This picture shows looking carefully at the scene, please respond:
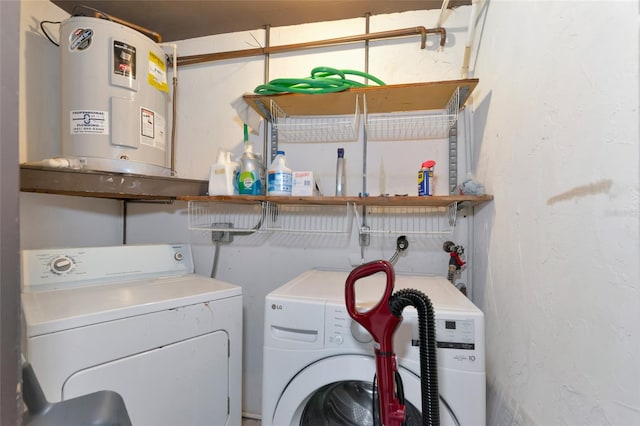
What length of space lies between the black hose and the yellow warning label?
1609 mm

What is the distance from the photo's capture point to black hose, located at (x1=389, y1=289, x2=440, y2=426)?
76 centimetres

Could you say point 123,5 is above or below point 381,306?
above

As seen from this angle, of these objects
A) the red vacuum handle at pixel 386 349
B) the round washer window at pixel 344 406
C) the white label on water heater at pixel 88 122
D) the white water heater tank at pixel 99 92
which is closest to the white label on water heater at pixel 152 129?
the white water heater tank at pixel 99 92

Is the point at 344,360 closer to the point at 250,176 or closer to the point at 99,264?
the point at 250,176

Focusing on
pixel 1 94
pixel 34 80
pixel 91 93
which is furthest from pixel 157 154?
Answer: pixel 1 94

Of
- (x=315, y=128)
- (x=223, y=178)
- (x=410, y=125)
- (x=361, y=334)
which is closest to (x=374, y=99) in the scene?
(x=410, y=125)

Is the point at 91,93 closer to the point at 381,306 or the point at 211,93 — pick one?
the point at 211,93

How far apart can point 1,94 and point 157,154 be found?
1164 mm

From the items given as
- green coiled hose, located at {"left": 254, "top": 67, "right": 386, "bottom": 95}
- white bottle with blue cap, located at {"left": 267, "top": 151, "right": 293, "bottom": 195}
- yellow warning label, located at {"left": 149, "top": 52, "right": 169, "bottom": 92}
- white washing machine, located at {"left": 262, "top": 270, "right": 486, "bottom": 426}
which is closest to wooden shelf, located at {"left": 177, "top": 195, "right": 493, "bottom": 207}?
white bottle with blue cap, located at {"left": 267, "top": 151, "right": 293, "bottom": 195}

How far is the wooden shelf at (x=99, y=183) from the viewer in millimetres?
1118

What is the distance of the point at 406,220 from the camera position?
5.06ft

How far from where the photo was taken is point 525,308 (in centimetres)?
86

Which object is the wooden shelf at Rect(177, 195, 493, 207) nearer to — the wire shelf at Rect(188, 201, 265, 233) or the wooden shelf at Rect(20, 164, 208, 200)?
the wooden shelf at Rect(20, 164, 208, 200)

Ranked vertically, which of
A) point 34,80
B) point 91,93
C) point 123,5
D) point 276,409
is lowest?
Answer: point 276,409
